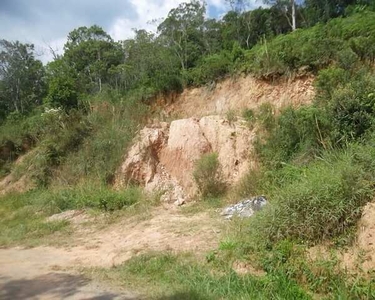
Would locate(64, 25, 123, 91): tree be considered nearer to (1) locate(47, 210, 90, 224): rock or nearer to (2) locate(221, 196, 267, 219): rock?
(1) locate(47, 210, 90, 224): rock

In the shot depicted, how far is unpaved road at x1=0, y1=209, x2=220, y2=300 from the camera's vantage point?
166 inches

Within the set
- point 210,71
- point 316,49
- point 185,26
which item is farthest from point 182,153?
point 185,26

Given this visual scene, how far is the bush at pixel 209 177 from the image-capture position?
9219 mm

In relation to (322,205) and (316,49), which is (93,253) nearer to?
(322,205)

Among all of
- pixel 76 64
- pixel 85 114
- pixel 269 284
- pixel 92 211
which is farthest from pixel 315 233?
pixel 76 64

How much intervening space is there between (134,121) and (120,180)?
3.05 m

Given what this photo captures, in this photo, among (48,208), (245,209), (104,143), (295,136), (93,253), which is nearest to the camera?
(93,253)

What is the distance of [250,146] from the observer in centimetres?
980

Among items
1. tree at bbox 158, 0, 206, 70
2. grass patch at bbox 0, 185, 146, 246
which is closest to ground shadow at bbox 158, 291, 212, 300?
grass patch at bbox 0, 185, 146, 246

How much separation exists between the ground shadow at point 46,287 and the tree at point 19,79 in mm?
22331

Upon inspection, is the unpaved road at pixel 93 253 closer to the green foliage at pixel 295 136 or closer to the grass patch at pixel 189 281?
the grass patch at pixel 189 281

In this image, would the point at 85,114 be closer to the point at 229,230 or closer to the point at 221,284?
the point at 229,230

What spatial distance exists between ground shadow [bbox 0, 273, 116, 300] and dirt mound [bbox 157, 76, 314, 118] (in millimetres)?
8196

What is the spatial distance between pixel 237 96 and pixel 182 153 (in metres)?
3.47
